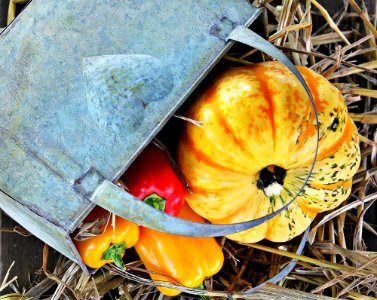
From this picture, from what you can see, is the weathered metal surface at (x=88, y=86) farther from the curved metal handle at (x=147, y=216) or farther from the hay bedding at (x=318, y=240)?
the hay bedding at (x=318, y=240)

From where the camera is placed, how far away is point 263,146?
1.17 metres

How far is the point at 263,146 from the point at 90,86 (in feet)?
1.16

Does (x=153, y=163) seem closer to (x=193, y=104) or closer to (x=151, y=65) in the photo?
(x=193, y=104)

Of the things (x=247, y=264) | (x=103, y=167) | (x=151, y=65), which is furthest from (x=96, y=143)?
(x=247, y=264)

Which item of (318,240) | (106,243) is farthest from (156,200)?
(318,240)

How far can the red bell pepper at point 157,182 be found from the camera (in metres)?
1.29

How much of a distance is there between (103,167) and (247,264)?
61 centimetres

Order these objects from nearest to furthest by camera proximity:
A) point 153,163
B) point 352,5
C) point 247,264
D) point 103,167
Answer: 1. point 103,167
2. point 153,163
3. point 352,5
4. point 247,264

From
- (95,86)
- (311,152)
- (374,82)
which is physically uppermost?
(95,86)

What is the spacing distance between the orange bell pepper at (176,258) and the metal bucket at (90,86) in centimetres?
28

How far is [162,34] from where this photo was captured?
113 cm

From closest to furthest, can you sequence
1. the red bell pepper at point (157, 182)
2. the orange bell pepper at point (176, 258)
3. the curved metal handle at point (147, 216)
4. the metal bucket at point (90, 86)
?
the curved metal handle at point (147, 216) → the metal bucket at point (90, 86) → the red bell pepper at point (157, 182) → the orange bell pepper at point (176, 258)

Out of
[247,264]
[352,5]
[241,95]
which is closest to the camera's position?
[241,95]

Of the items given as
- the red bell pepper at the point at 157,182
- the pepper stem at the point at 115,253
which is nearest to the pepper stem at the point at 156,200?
the red bell pepper at the point at 157,182
